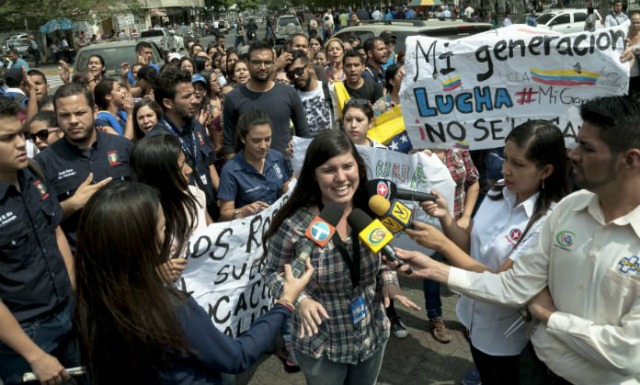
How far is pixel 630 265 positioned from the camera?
1.93 m

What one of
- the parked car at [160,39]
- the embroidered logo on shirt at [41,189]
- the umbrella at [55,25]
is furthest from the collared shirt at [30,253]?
the umbrella at [55,25]

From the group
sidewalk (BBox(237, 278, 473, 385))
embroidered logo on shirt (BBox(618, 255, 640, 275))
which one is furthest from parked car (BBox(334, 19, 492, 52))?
embroidered logo on shirt (BBox(618, 255, 640, 275))

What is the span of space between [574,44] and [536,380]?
250 cm

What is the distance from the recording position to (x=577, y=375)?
212 centimetres

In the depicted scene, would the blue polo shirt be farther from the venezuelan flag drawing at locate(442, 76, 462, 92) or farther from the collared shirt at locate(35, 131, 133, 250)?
the venezuelan flag drawing at locate(442, 76, 462, 92)

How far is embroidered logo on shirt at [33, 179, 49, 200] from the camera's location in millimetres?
3062

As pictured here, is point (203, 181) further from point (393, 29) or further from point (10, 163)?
point (393, 29)

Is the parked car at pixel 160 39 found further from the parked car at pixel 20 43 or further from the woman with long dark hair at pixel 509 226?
the woman with long dark hair at pixel 509 226

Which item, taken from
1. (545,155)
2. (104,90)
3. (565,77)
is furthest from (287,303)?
(104,90)

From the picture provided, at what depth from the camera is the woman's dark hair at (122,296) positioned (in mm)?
1798

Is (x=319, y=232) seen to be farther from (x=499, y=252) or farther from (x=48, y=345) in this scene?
(x=48, y=345)

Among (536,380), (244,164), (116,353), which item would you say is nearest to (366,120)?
(244,164)

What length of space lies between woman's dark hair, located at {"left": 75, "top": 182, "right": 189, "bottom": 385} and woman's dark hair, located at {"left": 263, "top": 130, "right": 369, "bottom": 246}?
3.11ft

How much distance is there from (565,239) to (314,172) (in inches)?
46.7
